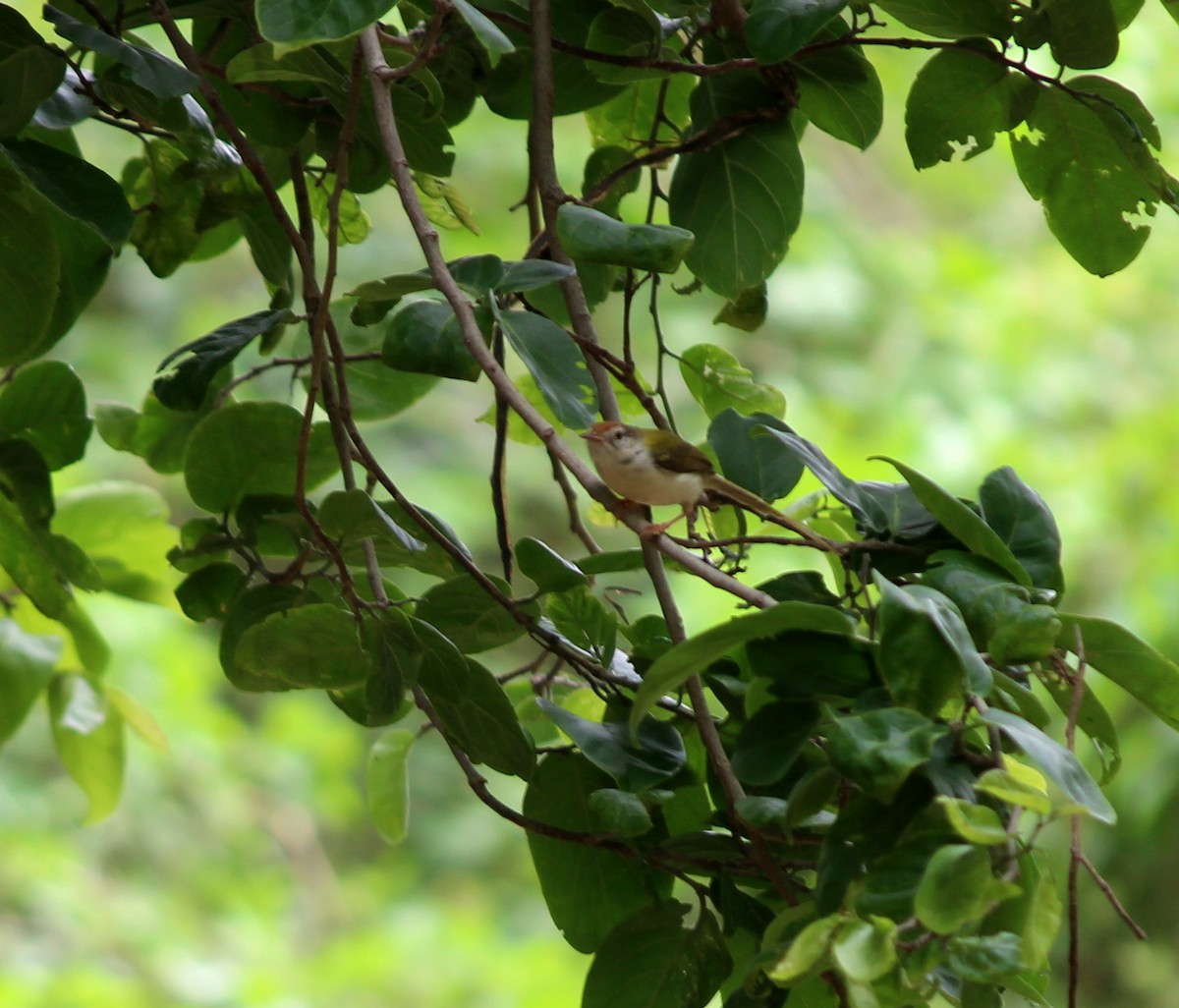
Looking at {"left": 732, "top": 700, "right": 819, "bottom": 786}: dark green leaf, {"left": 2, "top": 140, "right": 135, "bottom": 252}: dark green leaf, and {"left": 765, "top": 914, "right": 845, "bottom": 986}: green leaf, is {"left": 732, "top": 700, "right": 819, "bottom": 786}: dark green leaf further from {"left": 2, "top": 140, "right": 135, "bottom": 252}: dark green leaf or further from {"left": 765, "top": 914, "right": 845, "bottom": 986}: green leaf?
{"left": 2, "top": 140, "right": 135, "bottom": 252}: dark green leaf

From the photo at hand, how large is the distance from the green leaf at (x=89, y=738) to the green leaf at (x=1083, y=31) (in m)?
1.16

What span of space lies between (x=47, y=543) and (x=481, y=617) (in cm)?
39

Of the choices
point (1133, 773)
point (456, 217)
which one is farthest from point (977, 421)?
point (456, 217)

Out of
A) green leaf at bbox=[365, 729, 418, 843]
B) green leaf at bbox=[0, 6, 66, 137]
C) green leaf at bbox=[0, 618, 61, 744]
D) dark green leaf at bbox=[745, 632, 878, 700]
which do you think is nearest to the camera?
dark green leaf at bbox=[745, 632, 878, 700]

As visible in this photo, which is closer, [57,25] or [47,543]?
[57,25]

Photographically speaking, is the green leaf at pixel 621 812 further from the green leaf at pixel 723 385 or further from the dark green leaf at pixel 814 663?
the green leaf at pixel 723 385

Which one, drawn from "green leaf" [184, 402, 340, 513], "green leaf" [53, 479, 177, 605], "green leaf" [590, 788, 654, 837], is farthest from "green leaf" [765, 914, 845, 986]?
"green leaf" [53, 479, 177, 605]

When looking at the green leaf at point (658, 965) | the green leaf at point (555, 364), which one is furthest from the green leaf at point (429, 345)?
the green leaf at point (658, 965)

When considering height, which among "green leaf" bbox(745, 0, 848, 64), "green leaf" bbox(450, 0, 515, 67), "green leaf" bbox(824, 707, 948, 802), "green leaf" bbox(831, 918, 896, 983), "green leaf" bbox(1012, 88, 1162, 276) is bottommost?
"green leaf" bbox(831, 918, 896, 983)

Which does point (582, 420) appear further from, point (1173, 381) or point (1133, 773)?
point (1173, 381)

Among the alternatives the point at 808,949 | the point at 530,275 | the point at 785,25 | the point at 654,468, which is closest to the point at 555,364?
the point at 530,275

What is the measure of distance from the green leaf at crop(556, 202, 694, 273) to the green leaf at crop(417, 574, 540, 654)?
0.25 m

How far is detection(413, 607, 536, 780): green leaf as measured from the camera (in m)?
0.88

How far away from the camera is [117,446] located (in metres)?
1.25
